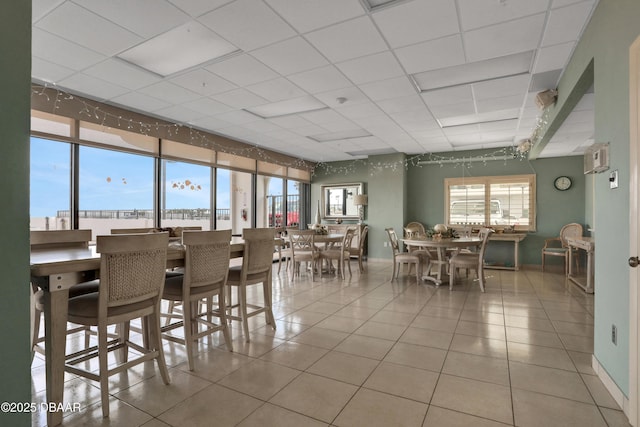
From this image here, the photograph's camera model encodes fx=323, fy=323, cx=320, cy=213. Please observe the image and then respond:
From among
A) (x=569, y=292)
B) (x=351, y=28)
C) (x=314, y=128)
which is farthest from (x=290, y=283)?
(x=569, y=292)

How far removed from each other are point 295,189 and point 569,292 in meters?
6.45

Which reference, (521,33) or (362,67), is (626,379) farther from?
(362,67)

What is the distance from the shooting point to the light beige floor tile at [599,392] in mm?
1956

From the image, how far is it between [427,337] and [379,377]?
3.13 ft

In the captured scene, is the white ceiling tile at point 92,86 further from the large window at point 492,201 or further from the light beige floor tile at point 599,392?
the large window at point 492,201

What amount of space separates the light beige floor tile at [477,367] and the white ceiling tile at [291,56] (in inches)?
119

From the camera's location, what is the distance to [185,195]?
5.93 m

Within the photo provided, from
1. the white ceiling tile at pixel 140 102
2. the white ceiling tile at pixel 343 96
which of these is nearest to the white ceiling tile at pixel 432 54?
the white ceiling tile at pixel 343 96

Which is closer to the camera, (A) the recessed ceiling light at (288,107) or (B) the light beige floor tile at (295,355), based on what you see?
(B) the light beige floor tile at (295,355)

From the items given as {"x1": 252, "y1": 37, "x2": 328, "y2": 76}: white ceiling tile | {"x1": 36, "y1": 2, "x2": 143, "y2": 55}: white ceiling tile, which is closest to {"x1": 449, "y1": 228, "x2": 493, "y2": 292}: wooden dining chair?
{"x1": 252, "y1": 37, "x2": 328, "y2": 76}: white ceiling tile

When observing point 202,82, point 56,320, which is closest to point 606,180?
point 56,320

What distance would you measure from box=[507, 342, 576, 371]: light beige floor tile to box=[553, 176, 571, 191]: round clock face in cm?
563

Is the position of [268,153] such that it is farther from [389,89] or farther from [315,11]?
[315,11]

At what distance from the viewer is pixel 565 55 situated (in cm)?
321
